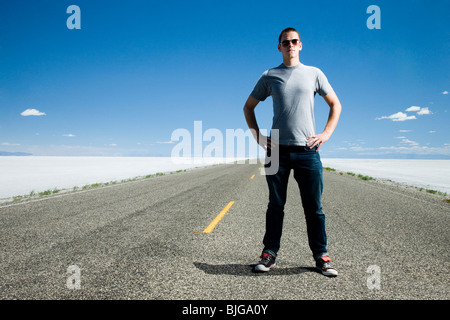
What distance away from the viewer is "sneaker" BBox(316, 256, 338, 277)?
10.1ft

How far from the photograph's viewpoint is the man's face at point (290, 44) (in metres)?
3.15

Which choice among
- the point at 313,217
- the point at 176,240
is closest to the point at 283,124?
the point at 313,217

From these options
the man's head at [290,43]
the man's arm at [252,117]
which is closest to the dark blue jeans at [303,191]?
the man's arm at [252,117]

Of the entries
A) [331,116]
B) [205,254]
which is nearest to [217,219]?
[205,254]

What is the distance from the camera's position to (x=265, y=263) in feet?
10.5

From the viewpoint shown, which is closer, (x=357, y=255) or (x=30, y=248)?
(x=357, y=255)

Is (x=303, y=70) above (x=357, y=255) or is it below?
above

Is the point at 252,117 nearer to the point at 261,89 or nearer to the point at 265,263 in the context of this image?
the point at 261,89

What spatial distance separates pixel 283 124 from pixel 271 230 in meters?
1.17

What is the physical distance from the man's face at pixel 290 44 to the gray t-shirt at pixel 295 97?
0.13 meters

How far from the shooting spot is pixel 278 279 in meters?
2.99

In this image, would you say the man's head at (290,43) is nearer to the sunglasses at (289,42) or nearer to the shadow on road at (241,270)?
the sunglasses at (289,42)

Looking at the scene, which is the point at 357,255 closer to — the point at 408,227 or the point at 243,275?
the point at 243,275

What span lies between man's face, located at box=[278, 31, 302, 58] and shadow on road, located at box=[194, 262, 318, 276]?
2313mm
